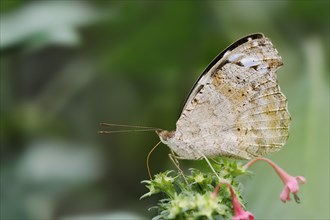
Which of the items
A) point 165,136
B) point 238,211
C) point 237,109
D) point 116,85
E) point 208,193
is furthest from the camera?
point 116,85

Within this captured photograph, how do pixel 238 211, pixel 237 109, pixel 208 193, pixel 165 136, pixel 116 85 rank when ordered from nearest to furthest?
pixel 238 211
pixel 208 193
pixel 165 136
pixel 237 109
pixel 116 85

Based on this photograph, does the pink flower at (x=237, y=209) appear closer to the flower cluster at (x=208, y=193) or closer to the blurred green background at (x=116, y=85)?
the flower cluster at (x=208, y=193)

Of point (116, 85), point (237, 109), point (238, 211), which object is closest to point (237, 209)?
point (238, 211)

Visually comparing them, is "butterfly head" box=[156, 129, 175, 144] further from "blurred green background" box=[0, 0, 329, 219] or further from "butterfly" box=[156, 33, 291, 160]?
"blurred green background" box=[0, 0, 329, 219]

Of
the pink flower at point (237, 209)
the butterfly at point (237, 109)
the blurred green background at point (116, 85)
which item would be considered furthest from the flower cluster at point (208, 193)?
the blurred green background at point (116, 85)

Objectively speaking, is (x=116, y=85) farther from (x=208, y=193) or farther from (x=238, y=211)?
(x=238, y=211)

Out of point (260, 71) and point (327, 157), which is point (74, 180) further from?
point (260, 71)

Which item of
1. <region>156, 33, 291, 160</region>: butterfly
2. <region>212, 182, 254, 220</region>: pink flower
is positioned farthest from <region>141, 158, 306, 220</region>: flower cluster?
<region>156, 33, 291, 160</region>: butterfly
